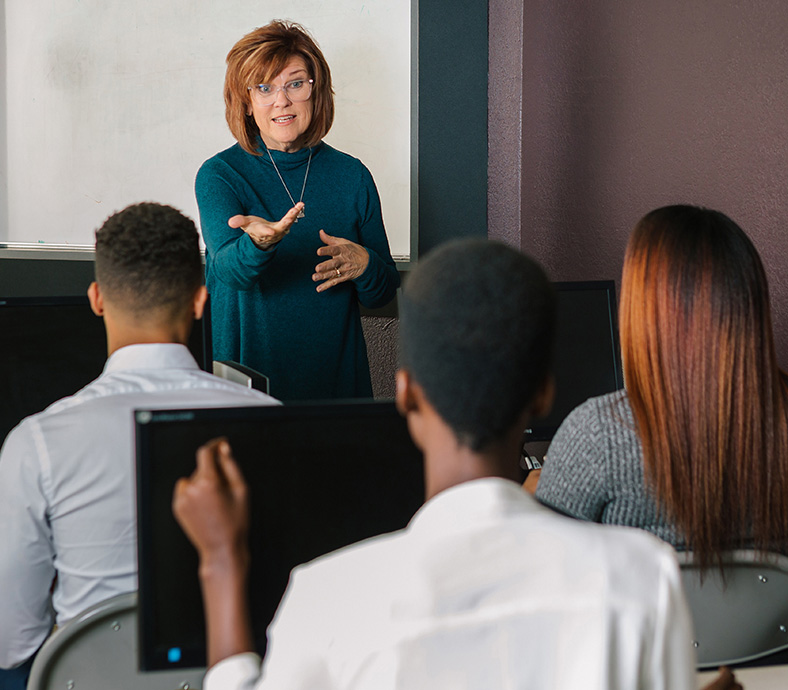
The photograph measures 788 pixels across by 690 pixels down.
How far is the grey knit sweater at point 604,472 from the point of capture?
46.7 inches

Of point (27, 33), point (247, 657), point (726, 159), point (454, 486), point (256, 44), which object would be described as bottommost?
point (247, 657)

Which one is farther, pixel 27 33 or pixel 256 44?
pixel 27 33

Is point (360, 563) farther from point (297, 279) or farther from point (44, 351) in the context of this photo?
point (297, 279)

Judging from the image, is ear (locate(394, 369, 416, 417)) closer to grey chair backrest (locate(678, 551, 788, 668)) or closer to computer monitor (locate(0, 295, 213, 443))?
grey chair backrest (locate(678, 551, 788, 668))

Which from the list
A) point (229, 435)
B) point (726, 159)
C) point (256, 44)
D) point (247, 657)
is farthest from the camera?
point (256, 44)

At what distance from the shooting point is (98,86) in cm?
324

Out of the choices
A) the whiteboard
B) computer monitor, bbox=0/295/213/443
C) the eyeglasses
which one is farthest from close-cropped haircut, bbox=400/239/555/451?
the whiteboard

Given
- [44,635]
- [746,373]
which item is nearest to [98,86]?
[44,635]

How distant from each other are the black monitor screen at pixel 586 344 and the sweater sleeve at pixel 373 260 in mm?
550

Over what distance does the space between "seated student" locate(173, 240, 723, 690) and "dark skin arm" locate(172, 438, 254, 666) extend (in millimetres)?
142

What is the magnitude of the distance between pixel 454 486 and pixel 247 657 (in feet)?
0.83

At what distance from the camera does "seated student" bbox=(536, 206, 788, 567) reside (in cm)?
117

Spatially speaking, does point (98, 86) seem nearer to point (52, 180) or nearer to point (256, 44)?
point (52, 180)

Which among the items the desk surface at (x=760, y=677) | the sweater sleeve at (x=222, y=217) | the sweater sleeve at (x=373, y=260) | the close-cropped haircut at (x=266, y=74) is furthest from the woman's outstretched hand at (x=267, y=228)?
the desk surface at (x=760, y=677)
